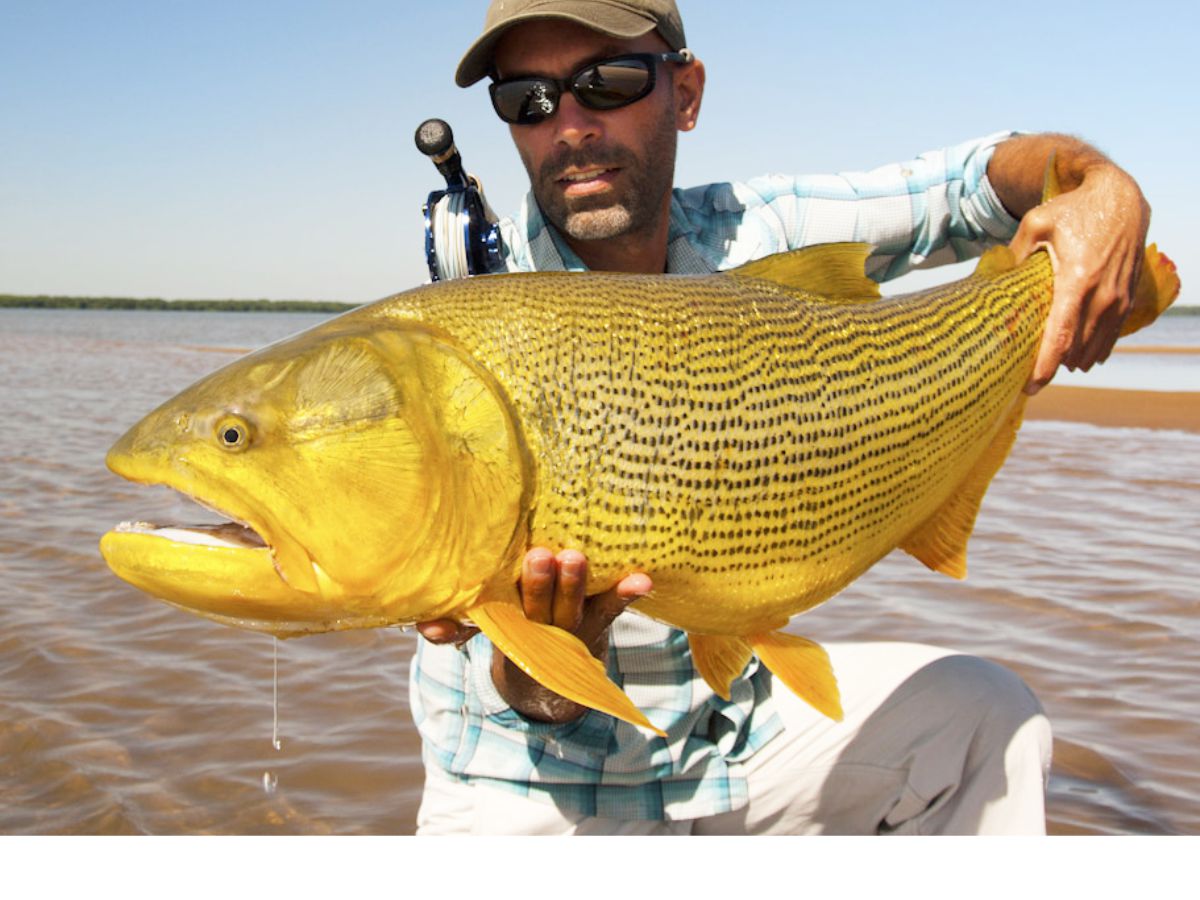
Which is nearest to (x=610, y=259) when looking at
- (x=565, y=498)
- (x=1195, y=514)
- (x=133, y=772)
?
(x=565, y=498)

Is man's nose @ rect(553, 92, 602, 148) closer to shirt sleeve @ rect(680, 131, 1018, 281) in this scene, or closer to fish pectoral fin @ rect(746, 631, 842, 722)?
shirt sleeve @ rect(680, 131, 1018, 281)

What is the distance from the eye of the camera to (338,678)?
4906mm

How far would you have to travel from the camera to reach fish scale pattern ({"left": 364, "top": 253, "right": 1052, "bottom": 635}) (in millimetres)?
2094

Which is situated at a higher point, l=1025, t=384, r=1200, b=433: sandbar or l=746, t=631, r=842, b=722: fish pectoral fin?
l=746, t=631, r=842, b=722: fish pectoral fin

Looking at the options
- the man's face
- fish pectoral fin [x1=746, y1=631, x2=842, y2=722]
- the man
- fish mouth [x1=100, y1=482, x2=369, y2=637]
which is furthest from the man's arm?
fish mouth [x1=100, y1=482, x2=369, y2=637]

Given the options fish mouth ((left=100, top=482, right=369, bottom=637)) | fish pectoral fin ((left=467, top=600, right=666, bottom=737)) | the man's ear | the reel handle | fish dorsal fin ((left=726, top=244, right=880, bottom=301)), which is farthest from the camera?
the man's ear

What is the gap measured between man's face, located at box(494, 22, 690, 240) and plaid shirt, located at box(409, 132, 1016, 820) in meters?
0.16

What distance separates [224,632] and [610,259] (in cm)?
320

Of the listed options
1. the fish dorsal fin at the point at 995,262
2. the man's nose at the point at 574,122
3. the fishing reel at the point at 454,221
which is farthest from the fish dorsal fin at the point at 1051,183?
the fishing reel at the point at 454,221

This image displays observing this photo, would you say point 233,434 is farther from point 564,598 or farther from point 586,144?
point 586,144

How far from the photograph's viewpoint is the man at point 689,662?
2.93 meters

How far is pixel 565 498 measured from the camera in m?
2.06

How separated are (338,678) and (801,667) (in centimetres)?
309

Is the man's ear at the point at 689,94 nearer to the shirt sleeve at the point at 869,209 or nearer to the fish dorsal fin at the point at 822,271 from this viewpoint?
the shirt sleeve at the point at 869,209
